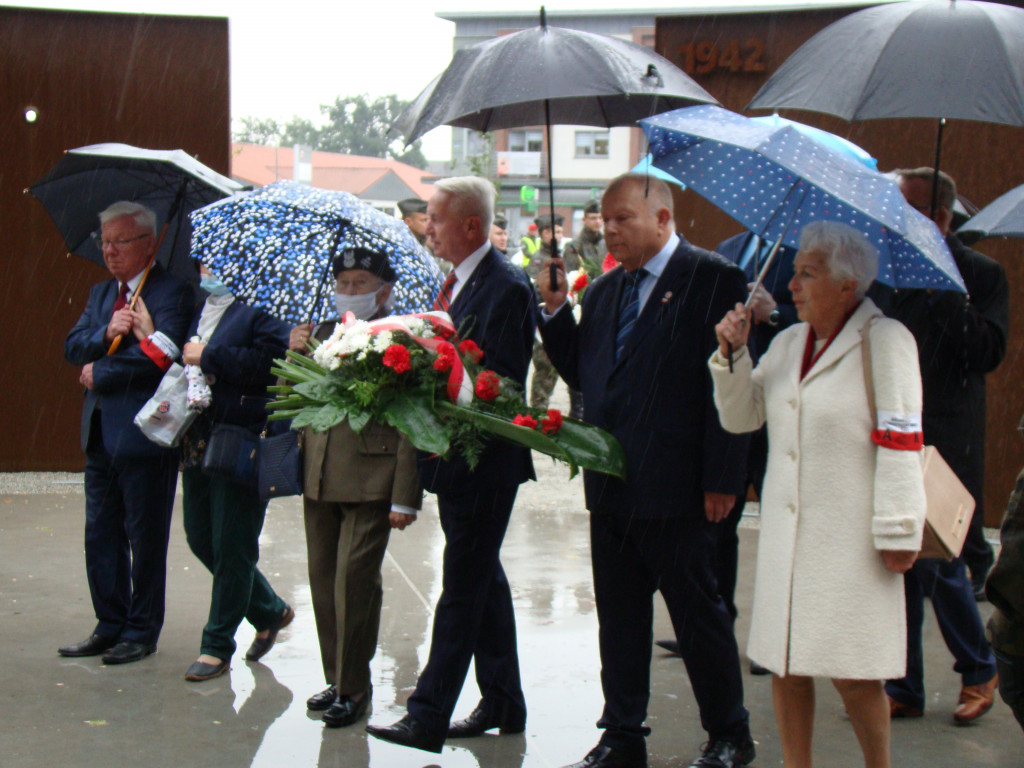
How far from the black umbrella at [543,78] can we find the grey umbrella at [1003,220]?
1.16 m

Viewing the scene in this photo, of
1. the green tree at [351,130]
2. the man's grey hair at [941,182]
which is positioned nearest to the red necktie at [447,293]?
the man's grey hair at [941,182]

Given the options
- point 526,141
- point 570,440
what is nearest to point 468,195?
point 570,440

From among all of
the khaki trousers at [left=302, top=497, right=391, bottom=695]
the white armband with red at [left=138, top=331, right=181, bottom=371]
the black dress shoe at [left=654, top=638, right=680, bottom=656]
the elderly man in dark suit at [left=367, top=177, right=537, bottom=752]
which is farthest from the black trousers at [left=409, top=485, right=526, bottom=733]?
the white armband with red at [left=138, top=331, right=181, bottom=371]

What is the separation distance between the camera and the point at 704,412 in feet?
13.1

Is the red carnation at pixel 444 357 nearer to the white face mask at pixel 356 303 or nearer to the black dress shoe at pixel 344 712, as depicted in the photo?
the white face mask at pixel 356 303

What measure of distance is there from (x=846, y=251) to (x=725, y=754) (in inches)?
69.0

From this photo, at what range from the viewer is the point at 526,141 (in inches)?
2092

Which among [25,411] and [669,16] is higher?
[669,16]

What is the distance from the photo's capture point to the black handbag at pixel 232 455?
4.79 m

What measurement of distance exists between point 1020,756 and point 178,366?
11.9 feet

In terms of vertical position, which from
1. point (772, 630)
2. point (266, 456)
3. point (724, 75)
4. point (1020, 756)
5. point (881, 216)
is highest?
point (724, 75)

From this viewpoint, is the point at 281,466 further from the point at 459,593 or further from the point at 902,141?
the point at 902,141

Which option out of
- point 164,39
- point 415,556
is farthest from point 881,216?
point 164,39

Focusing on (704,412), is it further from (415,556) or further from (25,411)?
(25,411)
